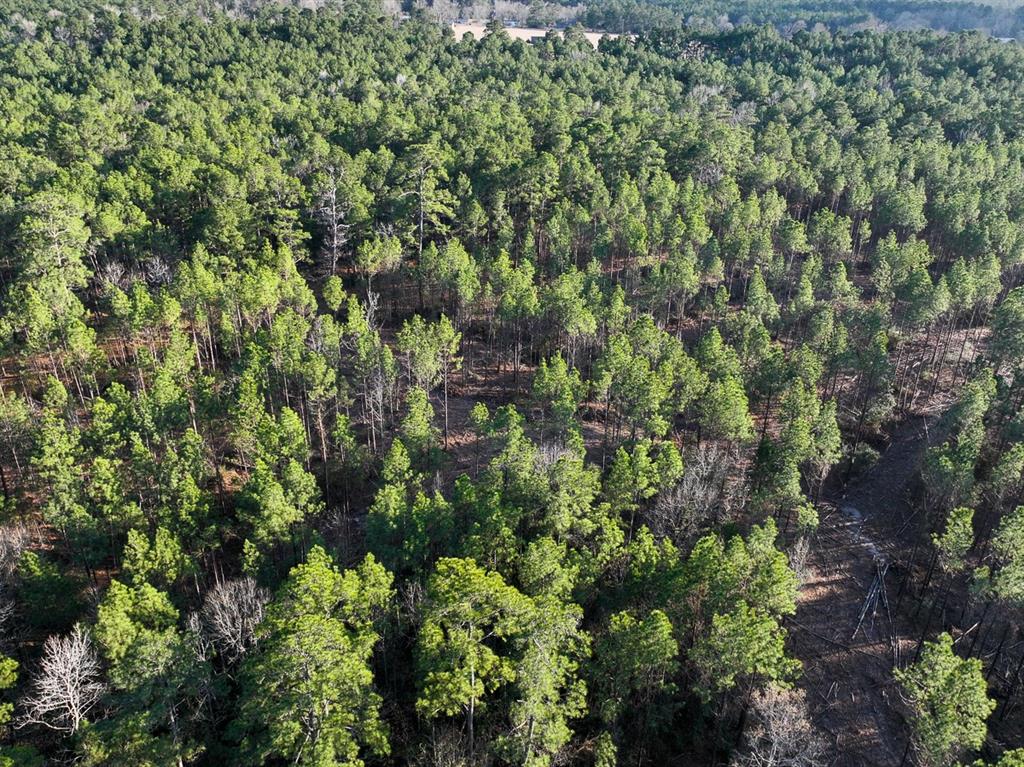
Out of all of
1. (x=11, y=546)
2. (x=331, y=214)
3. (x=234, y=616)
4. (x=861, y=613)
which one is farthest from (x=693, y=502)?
(x=331, y=214)

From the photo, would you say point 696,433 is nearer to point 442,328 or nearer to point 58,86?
point 442,328

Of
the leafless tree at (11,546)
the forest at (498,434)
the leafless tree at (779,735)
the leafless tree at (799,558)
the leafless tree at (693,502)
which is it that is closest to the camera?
the leafless tree at (779,735)

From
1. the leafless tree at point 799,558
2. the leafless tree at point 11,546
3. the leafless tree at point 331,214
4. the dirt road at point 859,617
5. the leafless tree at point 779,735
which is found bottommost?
the dirt road at point 859,617

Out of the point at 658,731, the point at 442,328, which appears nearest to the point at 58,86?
the point at 442,328

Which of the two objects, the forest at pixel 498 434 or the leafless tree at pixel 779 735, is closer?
the leafless tree at pixel 779 735

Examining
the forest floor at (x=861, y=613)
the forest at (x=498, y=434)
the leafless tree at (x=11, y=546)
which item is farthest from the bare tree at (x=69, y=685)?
the forest floor at (x=861, y=613)

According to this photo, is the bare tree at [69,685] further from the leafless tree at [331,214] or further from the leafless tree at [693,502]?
the leafless tree at [331,214]

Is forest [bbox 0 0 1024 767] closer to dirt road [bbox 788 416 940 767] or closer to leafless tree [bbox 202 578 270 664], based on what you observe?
dirt road [bbox 788 416 940 767]

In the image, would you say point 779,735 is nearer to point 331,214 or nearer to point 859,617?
point 859,617
